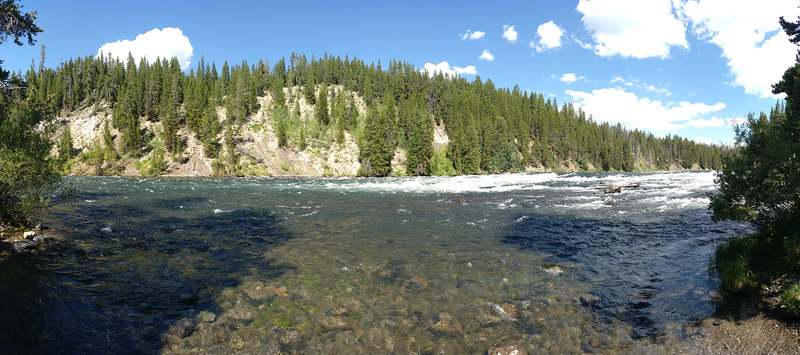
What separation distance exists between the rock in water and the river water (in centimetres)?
74

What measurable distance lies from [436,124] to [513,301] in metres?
145

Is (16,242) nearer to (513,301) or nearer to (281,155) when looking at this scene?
(513,301)

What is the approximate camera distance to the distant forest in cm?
10638

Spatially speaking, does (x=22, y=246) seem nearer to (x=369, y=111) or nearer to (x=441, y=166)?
(x=441, y=166)

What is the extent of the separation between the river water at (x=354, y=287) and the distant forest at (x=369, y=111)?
264 feet

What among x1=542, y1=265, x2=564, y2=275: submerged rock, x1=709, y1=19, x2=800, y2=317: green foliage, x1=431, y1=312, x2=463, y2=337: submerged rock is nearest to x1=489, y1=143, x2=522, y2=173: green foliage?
x1=709, y1=19, x2=800, y2=317: green foliage

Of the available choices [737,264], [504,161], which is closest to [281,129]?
[504,161]

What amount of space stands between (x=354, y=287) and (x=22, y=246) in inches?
531

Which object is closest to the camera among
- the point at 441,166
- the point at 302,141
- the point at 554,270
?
the point at 554,270

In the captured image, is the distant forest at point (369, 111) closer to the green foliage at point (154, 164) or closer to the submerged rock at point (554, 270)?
the green foliage at point (154, 164)

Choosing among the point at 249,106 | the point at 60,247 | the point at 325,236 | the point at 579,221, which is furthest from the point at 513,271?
the point at 249,106

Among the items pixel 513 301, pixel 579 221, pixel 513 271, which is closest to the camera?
pixel 513 301

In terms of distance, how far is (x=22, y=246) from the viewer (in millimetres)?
12859

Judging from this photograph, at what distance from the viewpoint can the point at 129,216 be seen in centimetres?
2261
